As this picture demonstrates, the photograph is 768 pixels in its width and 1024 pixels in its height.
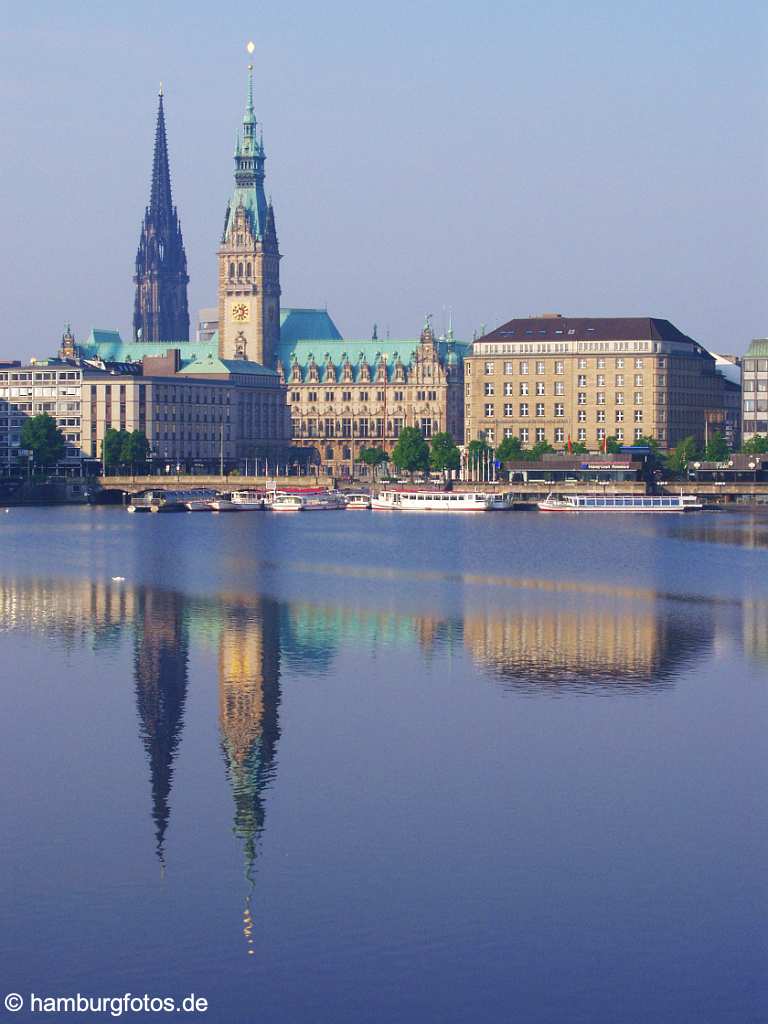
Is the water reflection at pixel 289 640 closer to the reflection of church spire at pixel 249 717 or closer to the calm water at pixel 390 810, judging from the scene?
the reflection of church spire at pixel 249 717

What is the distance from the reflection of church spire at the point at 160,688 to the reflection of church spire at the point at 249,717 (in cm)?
127

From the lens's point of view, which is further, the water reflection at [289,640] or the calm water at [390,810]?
the water reflection at [289,640]

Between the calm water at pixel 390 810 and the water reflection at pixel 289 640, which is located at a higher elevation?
the water reflection at pixel 289 640

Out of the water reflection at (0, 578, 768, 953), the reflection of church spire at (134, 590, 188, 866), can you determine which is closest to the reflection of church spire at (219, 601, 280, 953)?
the water reflection at (0, 578, 768, 953)

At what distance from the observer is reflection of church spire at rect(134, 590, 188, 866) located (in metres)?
42.8

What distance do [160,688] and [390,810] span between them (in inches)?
683

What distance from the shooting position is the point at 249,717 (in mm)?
51344

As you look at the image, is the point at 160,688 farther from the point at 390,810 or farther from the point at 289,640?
the point at 390,810

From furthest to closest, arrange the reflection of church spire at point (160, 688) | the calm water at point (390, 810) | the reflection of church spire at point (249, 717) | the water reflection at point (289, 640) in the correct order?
the water reflection at point (289, 640) → the reflection of church spire at point (160, 688) → the reflection of church spire at point (249, 717) → the calm water at point (390, 810)

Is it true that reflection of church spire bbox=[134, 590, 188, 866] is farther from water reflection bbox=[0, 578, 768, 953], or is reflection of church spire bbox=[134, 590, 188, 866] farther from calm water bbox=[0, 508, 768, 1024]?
calm water bbox=[0, 508, 768, 1024]

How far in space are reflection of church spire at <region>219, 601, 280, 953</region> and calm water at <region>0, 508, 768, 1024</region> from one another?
135mm

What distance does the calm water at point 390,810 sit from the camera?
1214 inches

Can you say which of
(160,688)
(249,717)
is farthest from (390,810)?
(160,688)

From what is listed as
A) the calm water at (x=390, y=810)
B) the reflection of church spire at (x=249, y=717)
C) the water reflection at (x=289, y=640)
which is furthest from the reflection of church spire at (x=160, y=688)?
the reflection of church spire at (x=249, y=717)
